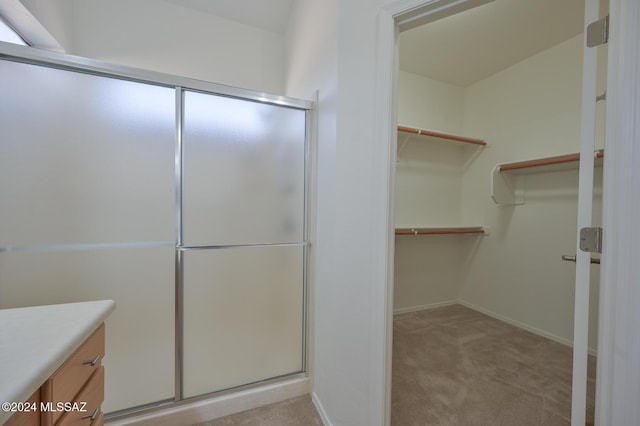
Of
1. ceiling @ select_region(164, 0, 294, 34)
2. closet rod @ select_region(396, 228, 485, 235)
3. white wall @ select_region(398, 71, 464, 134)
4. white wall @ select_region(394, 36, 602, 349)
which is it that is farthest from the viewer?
white wall @ select_region(398, 71, 464, 134)

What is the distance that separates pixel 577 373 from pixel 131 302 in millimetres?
1958

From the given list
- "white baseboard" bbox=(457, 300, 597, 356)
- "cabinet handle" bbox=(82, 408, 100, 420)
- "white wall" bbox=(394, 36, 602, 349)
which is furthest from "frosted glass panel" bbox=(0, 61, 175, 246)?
"white baseboard" bbox=(457, 300, 597, 356)

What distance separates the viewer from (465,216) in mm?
3117

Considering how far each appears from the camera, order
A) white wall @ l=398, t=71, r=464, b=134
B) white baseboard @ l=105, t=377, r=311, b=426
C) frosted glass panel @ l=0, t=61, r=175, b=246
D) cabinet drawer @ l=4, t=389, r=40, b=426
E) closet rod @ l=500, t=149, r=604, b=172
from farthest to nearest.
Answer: white wall @ l=398, t=71, r=464, b=134 → closet rod @ l=500, t=149, r=604, b=172 → white baseboard @ l=105, t=377, r=311, b=426 → frosted glass panel @ l=0, t=61, r=175, b=246 → cabinet drawer @ l=4, t=389, r=40, b=426

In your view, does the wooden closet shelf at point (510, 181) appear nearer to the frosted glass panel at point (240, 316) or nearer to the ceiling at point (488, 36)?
the ceiling at point (488, 36)

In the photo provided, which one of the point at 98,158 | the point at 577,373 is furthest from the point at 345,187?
the point at 98,158

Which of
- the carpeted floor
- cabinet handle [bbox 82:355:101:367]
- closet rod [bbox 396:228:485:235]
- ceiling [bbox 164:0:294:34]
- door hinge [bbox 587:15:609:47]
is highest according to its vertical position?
ceiling [bbox 164:0:294:34]

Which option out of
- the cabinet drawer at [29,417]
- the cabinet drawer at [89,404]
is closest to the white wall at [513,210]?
the cabinet drawer at [89,404]

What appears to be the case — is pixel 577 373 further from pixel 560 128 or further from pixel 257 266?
pixel 560 128

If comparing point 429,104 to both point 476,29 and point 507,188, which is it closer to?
point 476,29

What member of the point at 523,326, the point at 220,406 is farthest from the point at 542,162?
the point at 220,406

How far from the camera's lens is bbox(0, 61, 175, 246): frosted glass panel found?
1.11 metres

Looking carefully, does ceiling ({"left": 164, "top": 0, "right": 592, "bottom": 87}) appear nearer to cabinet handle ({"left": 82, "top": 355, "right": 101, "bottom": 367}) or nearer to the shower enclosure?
the shower enclosure

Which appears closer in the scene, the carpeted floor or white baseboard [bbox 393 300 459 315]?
the carpeted floor
